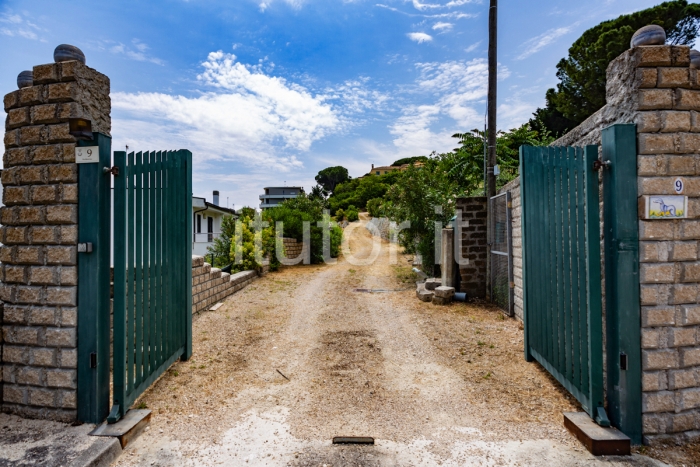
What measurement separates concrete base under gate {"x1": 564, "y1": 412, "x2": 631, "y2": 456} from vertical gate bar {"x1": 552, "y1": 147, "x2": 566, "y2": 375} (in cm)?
72

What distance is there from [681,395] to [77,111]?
5545 millimetres

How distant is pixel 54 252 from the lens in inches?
120

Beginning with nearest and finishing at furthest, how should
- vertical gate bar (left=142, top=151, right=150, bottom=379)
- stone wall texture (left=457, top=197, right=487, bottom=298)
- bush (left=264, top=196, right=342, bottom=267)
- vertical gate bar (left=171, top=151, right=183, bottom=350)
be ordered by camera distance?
vertical gate bar (left=142, top=151, right=150, bottom=379) < vertical gate bar (left=171, top=151, right=183, bottom=350) < stone wall texture (left=457, top=197, right=487, bottom=298) < bush (left=264, top=196, right=342, bottom=267)

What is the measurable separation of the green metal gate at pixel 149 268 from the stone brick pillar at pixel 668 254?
436cm

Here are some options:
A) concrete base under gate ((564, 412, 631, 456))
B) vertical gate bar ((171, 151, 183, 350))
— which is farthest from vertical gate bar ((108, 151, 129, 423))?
concrete base under gate ((564, 412, 631, 456))

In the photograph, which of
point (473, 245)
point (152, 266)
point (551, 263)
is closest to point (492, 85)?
point (473, 245)

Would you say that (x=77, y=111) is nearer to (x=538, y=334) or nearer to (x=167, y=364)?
(x=167, y=364)

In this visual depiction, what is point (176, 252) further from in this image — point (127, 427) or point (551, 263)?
point (551, 263)

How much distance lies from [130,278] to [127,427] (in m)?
1.24

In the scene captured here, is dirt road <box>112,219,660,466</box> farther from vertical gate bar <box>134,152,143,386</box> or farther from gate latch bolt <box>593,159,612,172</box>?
gate latch bolt <box>593,159,612,172</box>

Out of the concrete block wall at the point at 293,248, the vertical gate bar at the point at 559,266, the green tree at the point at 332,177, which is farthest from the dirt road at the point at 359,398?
the green tree at the point at 332,177

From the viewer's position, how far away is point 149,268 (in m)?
3.62

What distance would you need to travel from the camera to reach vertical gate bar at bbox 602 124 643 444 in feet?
9.23

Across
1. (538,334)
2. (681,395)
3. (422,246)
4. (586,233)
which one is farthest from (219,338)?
(422,246)
